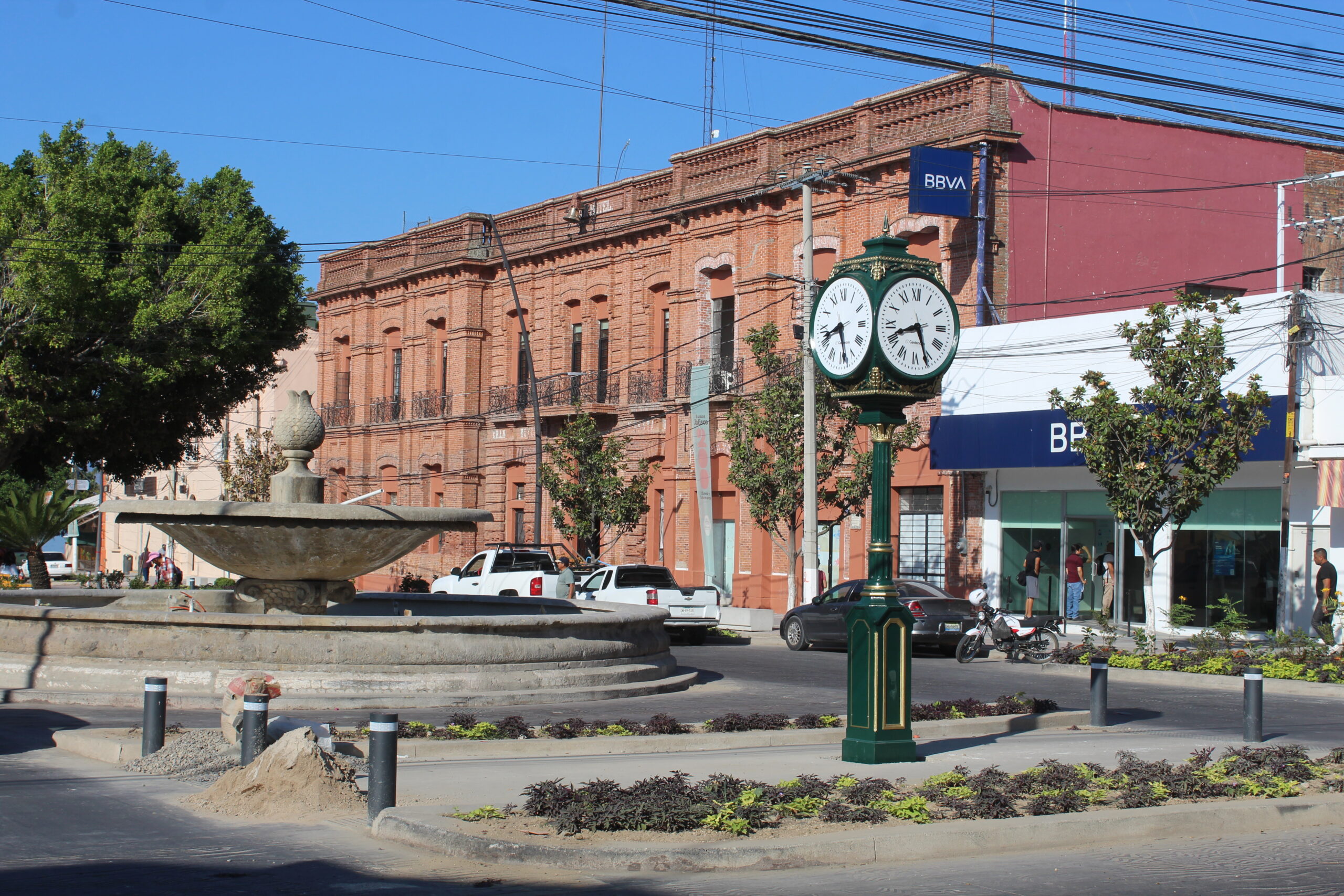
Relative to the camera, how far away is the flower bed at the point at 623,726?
38.7 feet

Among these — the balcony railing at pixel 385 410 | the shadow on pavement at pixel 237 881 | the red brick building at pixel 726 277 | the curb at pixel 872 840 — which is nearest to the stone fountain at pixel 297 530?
the curb at pixel 872 840

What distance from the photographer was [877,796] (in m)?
8.67

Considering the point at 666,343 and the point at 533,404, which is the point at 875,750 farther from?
the point at 533,404

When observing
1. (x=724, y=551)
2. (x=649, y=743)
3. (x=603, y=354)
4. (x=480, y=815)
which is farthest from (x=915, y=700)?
(x=603, y=354)

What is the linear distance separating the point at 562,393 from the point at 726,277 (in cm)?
755

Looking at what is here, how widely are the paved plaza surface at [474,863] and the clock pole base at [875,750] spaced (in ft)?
0.35

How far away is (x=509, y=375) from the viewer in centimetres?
4459

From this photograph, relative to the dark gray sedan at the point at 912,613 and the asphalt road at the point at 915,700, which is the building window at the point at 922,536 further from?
the asphalt road at the point at 915,700

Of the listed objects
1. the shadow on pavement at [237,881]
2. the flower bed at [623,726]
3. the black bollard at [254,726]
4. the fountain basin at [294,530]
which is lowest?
the shadow on pavement at [237,881]

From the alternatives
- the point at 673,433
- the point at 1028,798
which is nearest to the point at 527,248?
the point at 673,433

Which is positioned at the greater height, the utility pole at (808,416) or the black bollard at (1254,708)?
the utility pole at (808,416)

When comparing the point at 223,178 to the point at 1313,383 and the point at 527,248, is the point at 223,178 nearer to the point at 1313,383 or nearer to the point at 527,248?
the point at 527,248

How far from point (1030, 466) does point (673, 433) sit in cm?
1202

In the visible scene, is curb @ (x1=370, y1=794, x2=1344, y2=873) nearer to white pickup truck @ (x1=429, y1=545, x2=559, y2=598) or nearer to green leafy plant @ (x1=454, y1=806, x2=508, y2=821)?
green leafy plant @ (x1=454, y1=806, x2=508, y2=821)
